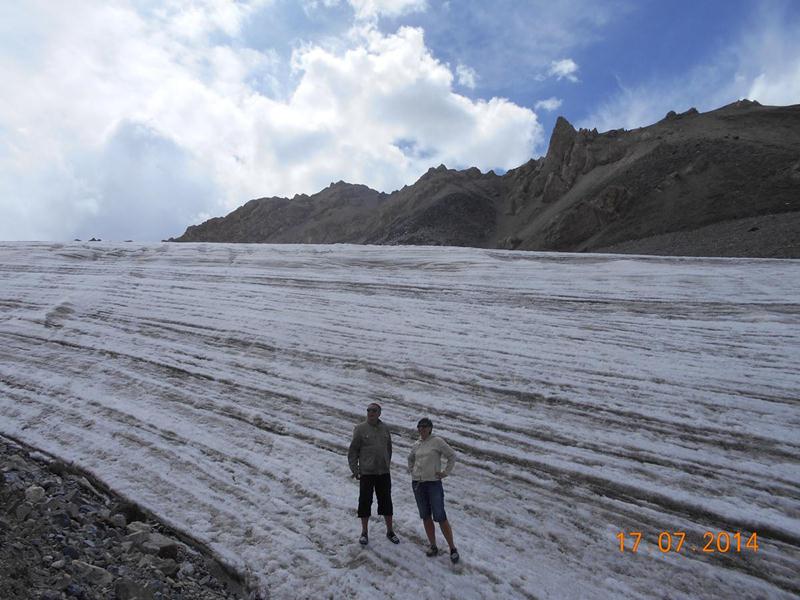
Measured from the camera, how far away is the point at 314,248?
75.6 feet

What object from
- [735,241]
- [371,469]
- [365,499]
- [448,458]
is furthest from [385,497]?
[735,241]

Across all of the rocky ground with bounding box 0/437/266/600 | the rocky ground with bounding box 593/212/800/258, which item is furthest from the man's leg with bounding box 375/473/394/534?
the rocky ground with bounding box 593/212/800/258

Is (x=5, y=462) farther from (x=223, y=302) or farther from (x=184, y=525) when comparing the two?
(x=223, y=302)

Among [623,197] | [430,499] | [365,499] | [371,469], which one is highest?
[623,197]

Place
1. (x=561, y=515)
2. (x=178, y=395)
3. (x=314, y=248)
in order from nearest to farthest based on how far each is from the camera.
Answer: (x=561, y=515) → (x=178, y=395) → (x=314, y=248)

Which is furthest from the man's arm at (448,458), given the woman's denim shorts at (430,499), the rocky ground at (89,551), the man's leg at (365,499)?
the rocky ground at (89,551)

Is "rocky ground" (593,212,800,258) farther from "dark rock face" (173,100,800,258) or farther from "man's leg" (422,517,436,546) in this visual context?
"man's leg" (422,517,436,546)

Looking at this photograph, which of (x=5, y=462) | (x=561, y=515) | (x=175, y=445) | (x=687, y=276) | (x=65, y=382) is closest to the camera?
(x=561, y=515)

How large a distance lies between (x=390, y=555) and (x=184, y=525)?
261 centimetres

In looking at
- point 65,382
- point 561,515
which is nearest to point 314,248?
point 65,382

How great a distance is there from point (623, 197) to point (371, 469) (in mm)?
60091
